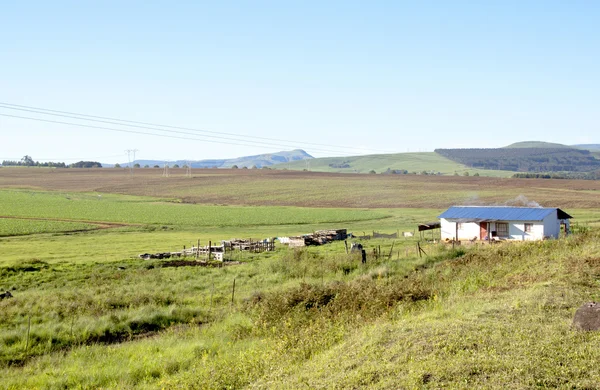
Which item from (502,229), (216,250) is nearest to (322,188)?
(502,229)

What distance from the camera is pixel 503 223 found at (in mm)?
49250

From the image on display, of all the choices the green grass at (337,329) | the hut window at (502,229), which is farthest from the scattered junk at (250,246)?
the hut window at (502,229)

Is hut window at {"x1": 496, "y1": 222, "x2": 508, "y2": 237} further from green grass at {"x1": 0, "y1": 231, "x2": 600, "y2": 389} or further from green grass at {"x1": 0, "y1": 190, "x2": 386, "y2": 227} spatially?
green grass at {"x1": 0, "y1": 190, "x2": 386, "y2": 227}

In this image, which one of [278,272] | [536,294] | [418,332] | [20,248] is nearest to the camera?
[418,332]

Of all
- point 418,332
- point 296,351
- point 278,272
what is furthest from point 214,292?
point 418,332

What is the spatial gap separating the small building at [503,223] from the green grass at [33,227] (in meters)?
41.6

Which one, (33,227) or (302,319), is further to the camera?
(33,227)

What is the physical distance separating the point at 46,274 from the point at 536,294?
87.6ft

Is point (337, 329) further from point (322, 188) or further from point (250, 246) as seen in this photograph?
point (322, 188)

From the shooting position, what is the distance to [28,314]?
22469mm

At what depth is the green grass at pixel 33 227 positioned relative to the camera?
64.7m

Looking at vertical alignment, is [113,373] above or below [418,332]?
below

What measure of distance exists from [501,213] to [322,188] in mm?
85309

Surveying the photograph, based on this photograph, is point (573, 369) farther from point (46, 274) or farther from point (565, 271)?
point (46, 274)
